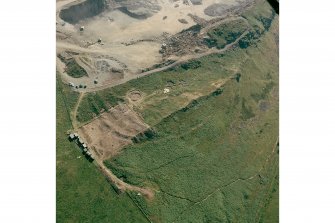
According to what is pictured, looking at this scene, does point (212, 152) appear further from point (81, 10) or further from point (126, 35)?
point (81, 10)

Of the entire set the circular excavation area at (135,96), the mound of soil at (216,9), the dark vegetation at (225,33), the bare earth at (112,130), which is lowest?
the bare earth at (112,130)

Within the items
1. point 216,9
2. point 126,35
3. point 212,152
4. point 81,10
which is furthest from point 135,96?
point 216,9

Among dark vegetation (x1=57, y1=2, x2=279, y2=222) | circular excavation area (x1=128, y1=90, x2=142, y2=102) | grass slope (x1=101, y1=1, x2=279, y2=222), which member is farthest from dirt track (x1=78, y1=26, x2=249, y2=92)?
circular excavation area (x1=128, y1=90, x2=142, y2=102)

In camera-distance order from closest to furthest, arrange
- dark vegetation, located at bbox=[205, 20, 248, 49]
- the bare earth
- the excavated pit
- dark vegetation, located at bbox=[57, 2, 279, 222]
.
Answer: dark vegetation, located at bbox=[57, 2, 279, 222]
the bare earth
dark vegetation, located at bbox=[205, 20, 248, 49]
the excavated pit

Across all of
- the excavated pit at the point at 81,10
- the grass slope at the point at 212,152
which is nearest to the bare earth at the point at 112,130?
the grass slope at the point at 212,152

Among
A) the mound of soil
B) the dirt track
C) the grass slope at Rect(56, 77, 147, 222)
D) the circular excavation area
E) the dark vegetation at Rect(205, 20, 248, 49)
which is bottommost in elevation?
the grass slope at Rect(56, 77, 147, 222)

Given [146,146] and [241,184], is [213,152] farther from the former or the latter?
[146,146]

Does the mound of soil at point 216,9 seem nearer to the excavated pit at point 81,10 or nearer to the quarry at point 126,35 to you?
the quarry at point 126,35

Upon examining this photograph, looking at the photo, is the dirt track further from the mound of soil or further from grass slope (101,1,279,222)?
the mound of soil
